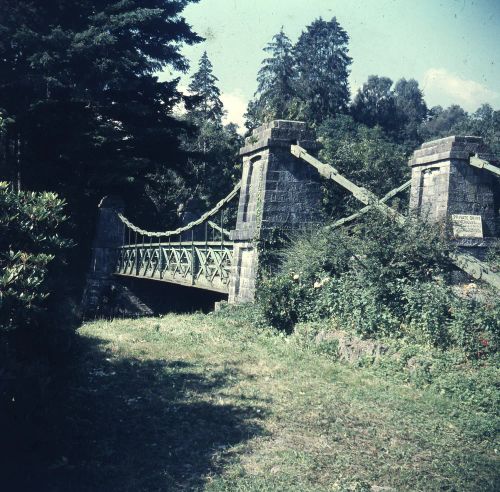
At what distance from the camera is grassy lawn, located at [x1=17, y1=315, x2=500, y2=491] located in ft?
12.4

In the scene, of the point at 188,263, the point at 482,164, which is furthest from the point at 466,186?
the point at 188,263

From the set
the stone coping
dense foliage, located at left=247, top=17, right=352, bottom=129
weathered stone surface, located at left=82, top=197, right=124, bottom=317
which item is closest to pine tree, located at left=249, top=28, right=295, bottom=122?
dense foliage, located at left=247, top=17, right=352, bottom=129

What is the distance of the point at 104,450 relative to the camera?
4.25m

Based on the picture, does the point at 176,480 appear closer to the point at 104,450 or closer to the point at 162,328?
the point at 104,450

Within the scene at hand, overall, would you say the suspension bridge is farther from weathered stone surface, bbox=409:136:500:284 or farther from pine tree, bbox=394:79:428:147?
pine tree, bbox=394:79:428:147

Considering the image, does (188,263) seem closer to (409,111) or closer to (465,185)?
(465,185)

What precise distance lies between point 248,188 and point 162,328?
129 inches

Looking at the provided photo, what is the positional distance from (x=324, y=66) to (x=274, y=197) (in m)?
39.0

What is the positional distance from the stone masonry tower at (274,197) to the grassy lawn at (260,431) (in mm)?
2991

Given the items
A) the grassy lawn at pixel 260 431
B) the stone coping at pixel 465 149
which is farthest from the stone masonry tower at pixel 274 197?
the grassy lawn at pixel 260 431

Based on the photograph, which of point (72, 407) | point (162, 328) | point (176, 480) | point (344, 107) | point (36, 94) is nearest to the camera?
point (176, 480)

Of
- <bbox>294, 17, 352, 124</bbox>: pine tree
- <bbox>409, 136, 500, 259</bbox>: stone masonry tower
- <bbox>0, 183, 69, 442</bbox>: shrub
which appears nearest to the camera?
<bbox>0, 183, 69, 442</bbox>: shrub

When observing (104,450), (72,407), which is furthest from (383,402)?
(72,407)

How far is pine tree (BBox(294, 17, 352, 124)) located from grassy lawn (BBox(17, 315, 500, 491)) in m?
37.8
